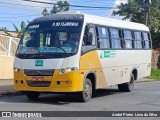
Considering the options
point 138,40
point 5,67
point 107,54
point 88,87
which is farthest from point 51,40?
point 5,67

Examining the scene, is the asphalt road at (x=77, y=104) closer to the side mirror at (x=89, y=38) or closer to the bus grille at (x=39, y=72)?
the bus grille at (x=39, y=72)

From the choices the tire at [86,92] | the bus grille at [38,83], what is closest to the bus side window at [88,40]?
the tire at [86,92]

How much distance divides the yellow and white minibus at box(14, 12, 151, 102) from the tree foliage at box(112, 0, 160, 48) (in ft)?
92.6

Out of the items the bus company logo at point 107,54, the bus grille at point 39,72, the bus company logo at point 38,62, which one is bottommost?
the bus grille at point 39,72

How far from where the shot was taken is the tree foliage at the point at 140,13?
4353cm

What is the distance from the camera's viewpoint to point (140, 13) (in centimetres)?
4422

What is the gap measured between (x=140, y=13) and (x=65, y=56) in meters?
32.1

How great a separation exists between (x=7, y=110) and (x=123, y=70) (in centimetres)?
702

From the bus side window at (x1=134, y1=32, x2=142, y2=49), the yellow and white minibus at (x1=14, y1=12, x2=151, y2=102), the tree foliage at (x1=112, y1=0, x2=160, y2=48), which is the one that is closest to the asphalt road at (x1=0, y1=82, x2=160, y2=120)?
the yellow and white minibus at (x1=14, y1=12, x2=151, y2=102)

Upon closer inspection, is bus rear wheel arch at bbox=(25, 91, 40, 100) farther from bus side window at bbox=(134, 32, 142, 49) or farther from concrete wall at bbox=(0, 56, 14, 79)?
concrete wall at bbox=(0, 56, 14, 79)

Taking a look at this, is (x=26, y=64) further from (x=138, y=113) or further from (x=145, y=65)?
(x=145, y=65)

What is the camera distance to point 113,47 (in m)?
16.2

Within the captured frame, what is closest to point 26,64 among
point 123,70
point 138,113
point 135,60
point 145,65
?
point 138,113

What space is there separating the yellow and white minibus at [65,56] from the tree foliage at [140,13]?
28211 mm
